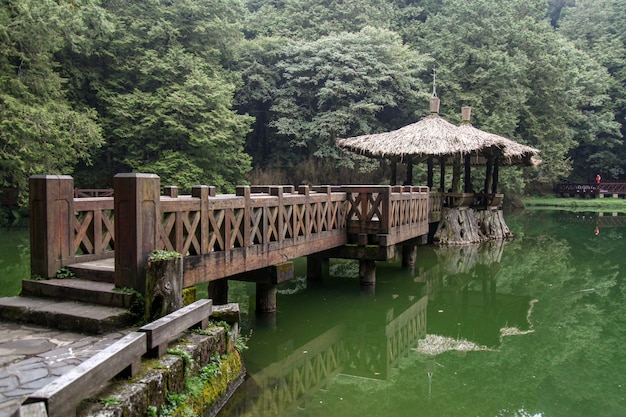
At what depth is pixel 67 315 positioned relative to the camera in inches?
191

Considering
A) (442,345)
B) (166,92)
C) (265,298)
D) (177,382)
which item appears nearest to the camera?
(177,382)

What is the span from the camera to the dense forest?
19.8 meters

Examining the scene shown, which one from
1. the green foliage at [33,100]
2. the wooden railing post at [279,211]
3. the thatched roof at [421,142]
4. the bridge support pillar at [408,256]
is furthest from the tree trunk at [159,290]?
the green foliage at [33,100]

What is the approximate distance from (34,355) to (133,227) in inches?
55.8

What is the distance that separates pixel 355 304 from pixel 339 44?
2252 cm

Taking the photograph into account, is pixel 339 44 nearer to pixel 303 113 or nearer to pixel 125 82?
pixel 303 113

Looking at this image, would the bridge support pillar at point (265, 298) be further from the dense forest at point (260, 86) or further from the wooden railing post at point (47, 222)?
the dense forest at point (260, 86)

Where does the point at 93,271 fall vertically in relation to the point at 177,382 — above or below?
above

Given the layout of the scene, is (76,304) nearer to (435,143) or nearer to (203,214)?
(203,214)

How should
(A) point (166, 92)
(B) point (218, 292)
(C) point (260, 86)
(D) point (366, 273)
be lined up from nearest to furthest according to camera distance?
(B) point (218, 292) → (D) point (366, 273) → (A) point (166, 92) → (C) point (260, 86)

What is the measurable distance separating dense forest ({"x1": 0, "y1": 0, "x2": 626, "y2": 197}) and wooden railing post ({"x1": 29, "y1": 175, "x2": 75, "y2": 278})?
13.7 m

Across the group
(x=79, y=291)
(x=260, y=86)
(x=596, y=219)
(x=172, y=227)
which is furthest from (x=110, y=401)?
(x=596, y=219)

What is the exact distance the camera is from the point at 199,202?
251 inches

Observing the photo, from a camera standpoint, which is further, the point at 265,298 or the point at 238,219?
the point at 265,298
